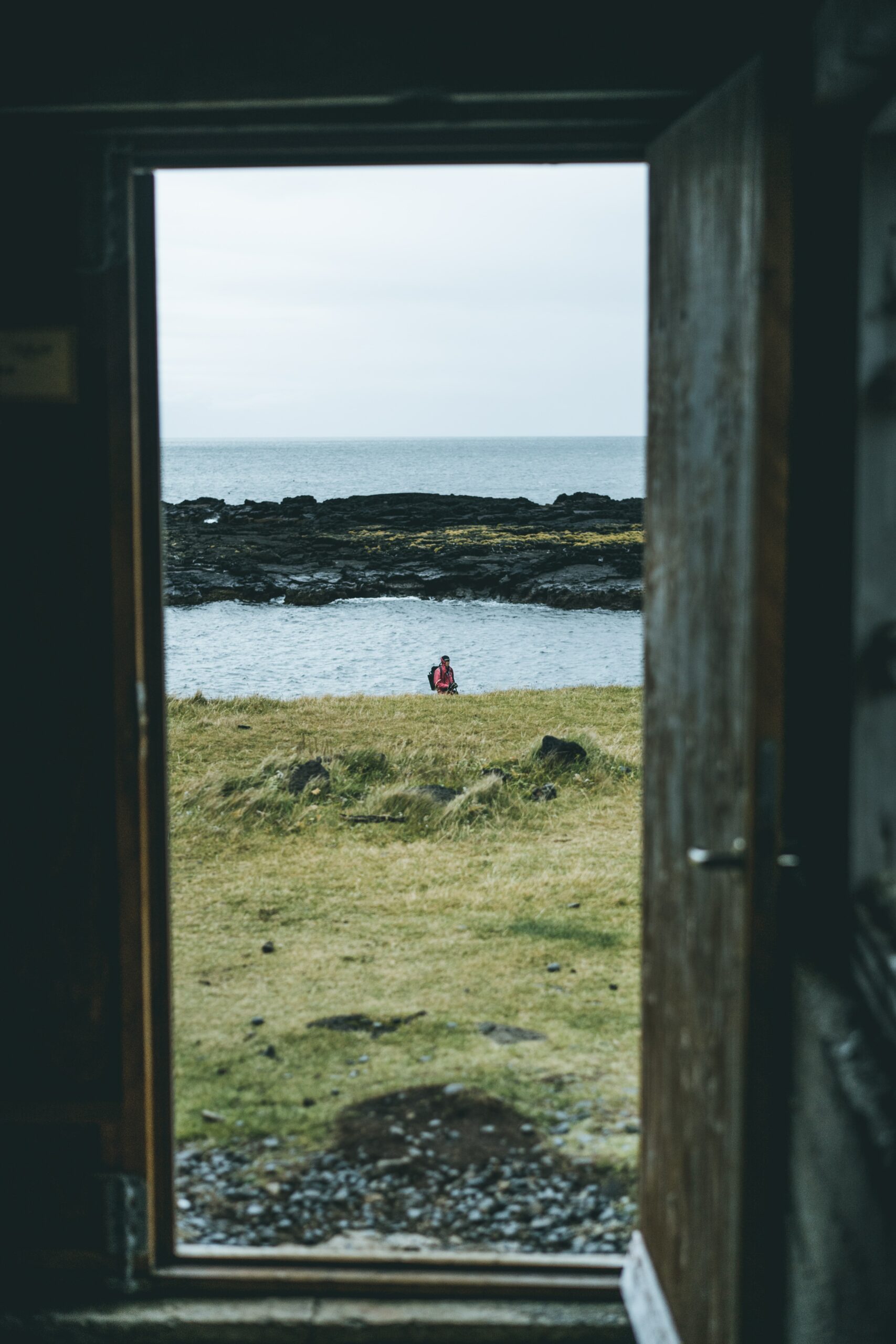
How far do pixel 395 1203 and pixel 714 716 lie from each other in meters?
2.06

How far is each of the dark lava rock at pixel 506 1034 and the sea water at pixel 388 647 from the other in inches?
672

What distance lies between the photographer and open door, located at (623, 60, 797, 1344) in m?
1.83

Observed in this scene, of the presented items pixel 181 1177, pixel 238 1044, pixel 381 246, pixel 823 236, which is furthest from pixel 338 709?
pixel 381 246

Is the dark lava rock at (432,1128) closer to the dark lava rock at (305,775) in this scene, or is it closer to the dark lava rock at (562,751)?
the dark lava rock at (305,775)

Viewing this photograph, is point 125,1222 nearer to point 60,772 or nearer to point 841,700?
point 60,772

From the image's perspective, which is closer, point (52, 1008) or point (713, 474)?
point (713, 474)

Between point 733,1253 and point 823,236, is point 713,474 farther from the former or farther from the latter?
point 733,1253

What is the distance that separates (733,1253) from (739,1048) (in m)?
0.34

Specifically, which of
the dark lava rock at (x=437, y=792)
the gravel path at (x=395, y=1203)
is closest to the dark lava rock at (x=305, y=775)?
the dark lava rock at (x=437, y=792)

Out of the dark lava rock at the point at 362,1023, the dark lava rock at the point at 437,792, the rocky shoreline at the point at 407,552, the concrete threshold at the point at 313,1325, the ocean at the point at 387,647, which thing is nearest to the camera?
the concrete threshold at the point at 313,1325

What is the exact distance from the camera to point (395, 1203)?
130 inches

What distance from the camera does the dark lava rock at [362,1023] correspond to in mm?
4566

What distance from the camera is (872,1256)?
172 cm

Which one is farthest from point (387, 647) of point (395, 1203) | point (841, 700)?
point (841, 700)
